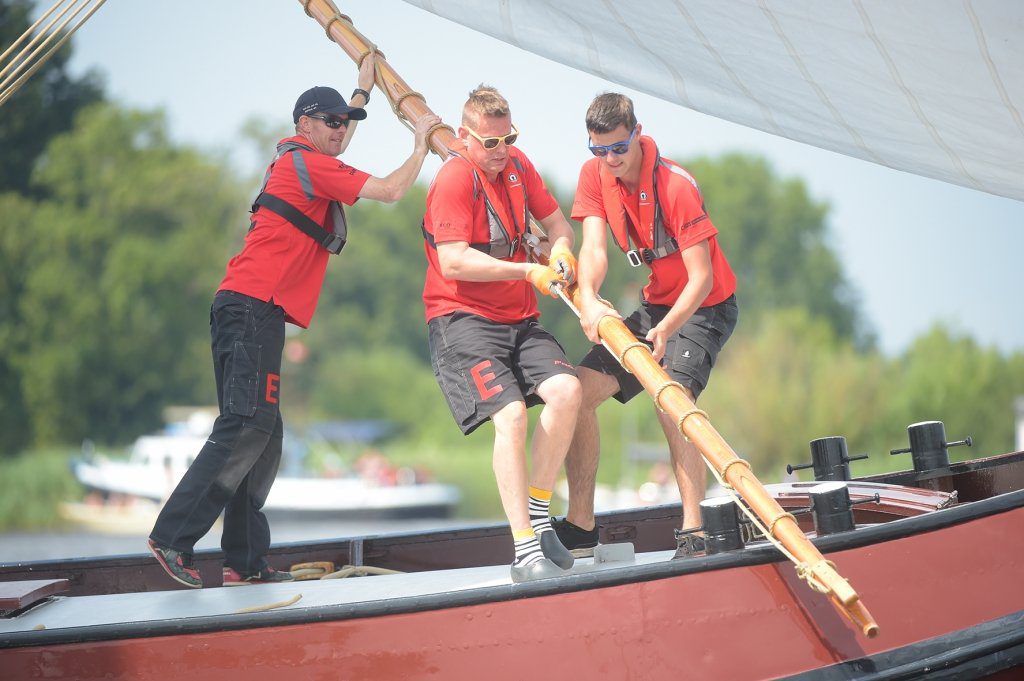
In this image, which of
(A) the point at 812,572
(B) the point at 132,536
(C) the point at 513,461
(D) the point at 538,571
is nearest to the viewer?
(A) the point at 812,572

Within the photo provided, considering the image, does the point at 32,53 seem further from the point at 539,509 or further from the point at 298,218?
the point at 539,509

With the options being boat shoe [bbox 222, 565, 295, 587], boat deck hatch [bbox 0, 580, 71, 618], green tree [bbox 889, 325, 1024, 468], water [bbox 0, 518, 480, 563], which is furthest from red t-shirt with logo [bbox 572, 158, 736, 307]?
green tree [bbox 889, 325, 1024, 468]

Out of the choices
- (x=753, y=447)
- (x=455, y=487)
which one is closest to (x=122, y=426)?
(x=455, y=487)

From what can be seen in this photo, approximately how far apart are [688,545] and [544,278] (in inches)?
39.2

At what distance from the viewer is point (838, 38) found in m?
Answer: 4.08

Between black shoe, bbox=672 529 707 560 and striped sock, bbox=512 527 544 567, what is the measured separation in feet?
1.52

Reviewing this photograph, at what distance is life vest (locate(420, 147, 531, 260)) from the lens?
445 centimetres

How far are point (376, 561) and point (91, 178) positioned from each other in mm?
38472

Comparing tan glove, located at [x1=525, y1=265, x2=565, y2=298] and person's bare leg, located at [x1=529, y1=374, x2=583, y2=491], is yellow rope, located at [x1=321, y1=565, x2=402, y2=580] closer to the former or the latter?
person's bare leg, located at [x1=529, y1=374, x2=583, y2=491]

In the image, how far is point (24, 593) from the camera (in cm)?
450

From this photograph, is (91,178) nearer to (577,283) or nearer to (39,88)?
(39,88)

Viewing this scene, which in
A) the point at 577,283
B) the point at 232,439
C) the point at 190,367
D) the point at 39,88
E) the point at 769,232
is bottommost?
the point at 232,439

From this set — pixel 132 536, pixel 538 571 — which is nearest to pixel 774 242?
pixel 132 536

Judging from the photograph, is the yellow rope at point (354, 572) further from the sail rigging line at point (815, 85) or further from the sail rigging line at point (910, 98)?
the sail rigging line at point (910, 98)
